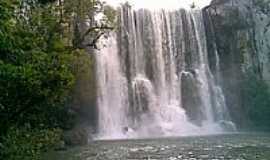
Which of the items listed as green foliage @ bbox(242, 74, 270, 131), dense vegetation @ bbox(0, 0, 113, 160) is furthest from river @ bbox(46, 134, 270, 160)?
green foliage @ bbox(242, 74, 270, 131)

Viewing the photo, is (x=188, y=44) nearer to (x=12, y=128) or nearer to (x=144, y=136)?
(x=144, y=136)

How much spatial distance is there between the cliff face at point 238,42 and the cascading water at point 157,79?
0.79 meters

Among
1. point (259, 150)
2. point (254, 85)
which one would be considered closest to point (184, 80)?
point (254, 85)

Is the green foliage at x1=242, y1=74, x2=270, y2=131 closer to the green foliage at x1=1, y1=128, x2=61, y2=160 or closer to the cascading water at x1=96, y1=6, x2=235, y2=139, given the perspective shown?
the cascading water at x1=96, y1=6, x2=235, y2=139

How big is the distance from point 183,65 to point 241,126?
21.1ft

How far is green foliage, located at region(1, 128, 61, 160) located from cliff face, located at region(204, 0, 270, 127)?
27.3m

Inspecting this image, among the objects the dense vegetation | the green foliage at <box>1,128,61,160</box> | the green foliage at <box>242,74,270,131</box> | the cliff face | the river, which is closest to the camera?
the dense vegetation

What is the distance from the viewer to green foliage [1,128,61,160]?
12.2 m

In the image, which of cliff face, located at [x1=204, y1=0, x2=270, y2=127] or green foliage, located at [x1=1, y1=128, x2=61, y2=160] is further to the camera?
cliff face, located at [x1=204, y1=0, x2=270, y2=127]

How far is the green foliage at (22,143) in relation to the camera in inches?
479

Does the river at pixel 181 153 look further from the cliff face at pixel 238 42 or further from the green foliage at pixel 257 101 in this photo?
the cliff face at pixel 238 42

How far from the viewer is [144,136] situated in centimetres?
3488

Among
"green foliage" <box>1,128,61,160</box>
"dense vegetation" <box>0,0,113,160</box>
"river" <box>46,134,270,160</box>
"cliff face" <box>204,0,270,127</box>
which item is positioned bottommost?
"river" <box>46,134,270,160</box>

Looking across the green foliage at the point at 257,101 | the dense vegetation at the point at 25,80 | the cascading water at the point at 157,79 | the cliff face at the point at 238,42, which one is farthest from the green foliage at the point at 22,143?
the cliff face at the point at 238,42
